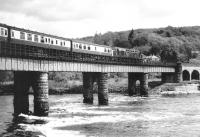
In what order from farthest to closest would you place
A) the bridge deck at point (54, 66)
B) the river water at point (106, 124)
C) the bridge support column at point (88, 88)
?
1. the bridge support column at point (88, 88)
2. the bridge deck at point (54, 66)
3. the river water at point (106, 124)

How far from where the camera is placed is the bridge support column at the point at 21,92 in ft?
173

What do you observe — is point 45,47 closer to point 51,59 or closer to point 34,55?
point 51,59

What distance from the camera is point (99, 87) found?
68312 millimetres

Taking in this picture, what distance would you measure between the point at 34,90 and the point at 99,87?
19.9m

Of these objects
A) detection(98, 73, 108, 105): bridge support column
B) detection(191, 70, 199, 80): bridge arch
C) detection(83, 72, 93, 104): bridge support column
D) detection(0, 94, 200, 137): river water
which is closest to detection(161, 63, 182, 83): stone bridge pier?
detection(191, 70, 199, 80): bridge arch

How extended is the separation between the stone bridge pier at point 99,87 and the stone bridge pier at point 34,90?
17597mm

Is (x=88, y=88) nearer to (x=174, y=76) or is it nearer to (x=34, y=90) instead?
(x=34, y=90)

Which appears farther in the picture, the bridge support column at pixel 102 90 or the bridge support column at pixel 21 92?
the bridge support column at pixel 102 90

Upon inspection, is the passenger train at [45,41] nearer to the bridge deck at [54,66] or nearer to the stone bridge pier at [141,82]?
the bridge deck at [54,66]

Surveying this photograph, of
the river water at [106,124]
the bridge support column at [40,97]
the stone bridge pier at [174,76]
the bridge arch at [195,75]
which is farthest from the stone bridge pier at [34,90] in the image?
the bridge arch at [195,75]

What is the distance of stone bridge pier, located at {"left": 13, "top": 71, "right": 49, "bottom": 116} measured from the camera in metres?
49.7

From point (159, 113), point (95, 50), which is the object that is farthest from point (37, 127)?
point (95, 50)

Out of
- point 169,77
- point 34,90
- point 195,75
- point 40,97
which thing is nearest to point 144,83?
point 169,77

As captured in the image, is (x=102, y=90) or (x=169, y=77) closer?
(x=102, y=90)
